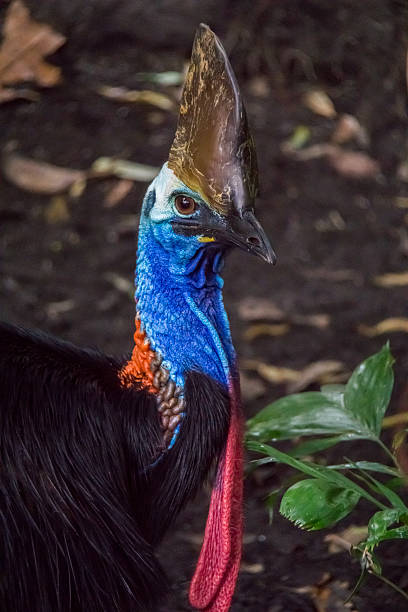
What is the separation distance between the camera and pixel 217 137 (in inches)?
66.4

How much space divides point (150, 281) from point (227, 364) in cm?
20

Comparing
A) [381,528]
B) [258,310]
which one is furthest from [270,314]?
[381,528]

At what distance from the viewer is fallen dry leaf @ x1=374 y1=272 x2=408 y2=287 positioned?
3.17 meters

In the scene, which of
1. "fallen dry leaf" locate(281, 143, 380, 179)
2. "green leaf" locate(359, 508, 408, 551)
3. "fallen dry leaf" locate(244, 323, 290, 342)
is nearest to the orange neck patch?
"green leaf" locate(359, 508, 408, 551)

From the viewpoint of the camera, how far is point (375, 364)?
2.00m

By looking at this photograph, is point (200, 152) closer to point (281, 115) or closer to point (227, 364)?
point (227, 364)

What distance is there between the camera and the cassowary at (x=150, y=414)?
5.52 feet

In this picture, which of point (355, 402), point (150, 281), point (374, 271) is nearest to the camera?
point (150, 281)

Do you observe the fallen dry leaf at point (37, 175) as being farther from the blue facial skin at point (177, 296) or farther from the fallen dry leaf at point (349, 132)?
the blue facial skin at point (177, 296)

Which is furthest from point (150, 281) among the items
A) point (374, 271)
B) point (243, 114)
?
point (374, 271)

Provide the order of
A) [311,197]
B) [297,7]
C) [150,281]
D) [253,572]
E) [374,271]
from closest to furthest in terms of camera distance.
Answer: [150,281] → [253,572] → [374,271] → [311,197] → [297,7]

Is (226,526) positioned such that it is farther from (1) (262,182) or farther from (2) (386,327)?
(1) (262,182)

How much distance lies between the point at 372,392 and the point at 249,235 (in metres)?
0.50

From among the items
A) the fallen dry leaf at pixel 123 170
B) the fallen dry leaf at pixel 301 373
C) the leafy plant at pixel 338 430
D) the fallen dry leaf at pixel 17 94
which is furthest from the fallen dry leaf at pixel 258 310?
the fallen dry leaf at pixel 17 94
